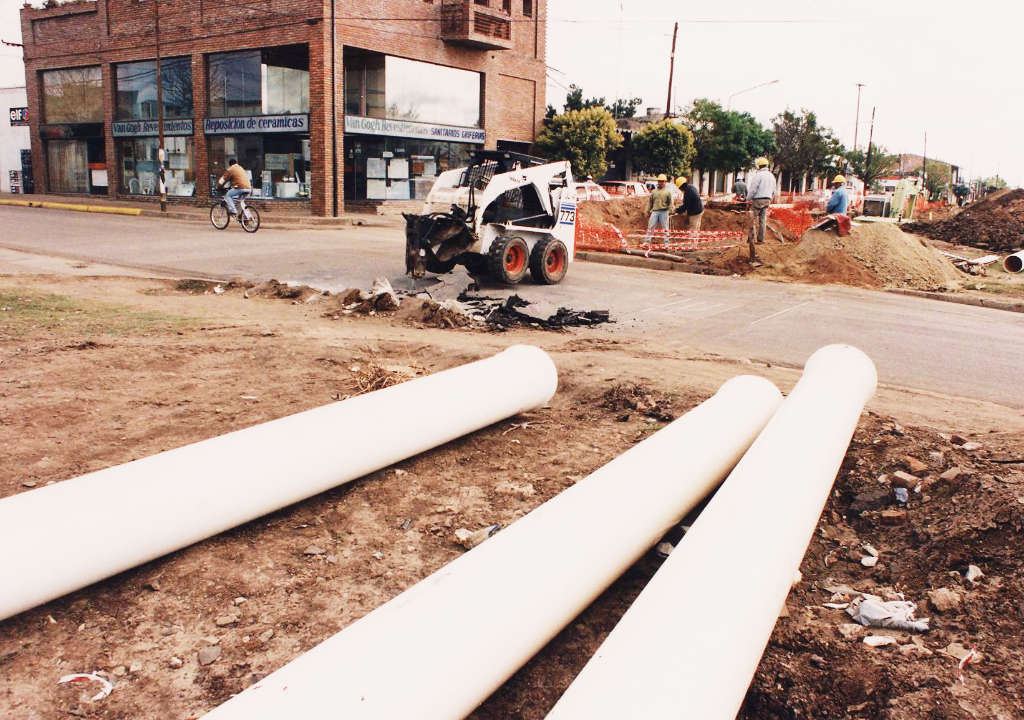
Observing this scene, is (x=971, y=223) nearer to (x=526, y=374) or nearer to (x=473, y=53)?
(x=473, y=53)

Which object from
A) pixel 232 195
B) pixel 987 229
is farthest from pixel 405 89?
pixel 987 229

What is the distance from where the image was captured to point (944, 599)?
Result: 3084mm

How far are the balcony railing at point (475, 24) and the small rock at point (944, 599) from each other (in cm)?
2900

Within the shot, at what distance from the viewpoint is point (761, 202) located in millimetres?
16031

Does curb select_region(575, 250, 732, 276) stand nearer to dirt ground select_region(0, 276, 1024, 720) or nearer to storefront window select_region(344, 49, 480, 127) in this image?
dirt ground select_region(0, 276, 1024, 720)

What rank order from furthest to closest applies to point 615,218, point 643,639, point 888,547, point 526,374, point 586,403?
point 615,218, point 586,403, point 526,374, point 888,547, point 643,639

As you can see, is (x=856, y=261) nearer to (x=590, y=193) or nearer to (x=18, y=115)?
(x=590, y=193)

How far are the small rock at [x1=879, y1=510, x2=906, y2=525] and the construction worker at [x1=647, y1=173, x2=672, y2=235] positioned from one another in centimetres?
1385

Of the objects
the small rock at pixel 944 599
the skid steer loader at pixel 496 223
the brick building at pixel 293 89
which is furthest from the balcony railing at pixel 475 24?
the small rock at pixel 944 599

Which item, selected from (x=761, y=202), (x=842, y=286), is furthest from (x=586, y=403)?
(x=761, y=202)

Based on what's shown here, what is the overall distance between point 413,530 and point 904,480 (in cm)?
253

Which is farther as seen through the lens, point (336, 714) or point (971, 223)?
point (971, 223)

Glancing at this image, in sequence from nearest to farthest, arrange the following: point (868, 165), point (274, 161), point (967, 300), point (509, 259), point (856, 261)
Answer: point (509, 259)
point (967, 300)
point (856, 261)
point (274, 161)
point (868, 165)

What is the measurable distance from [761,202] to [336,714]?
612 inches
